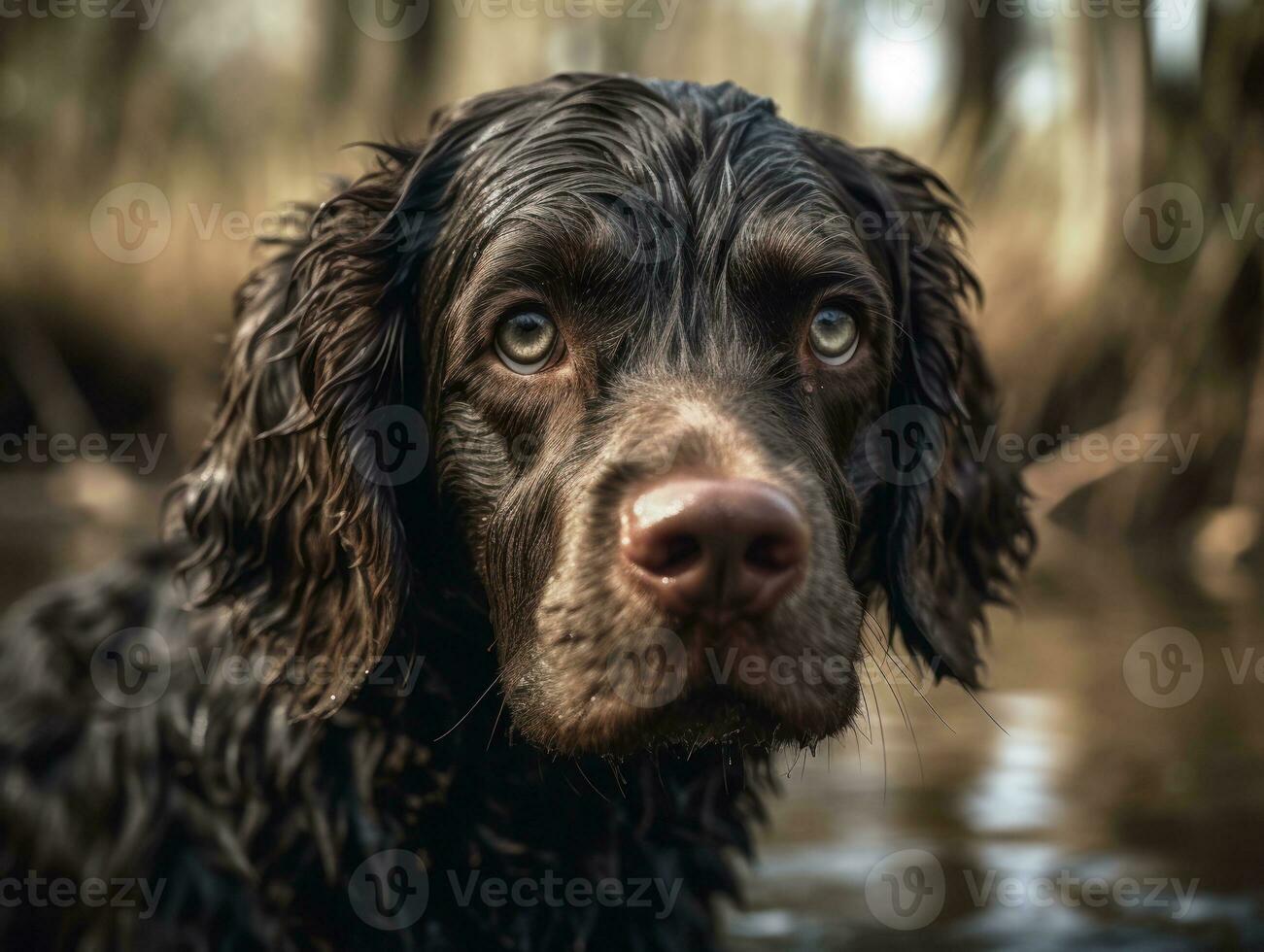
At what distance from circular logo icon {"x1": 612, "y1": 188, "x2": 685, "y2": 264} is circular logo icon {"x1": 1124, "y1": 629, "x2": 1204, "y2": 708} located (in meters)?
4.31

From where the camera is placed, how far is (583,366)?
2.83 metres

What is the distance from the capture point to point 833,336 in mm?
3041

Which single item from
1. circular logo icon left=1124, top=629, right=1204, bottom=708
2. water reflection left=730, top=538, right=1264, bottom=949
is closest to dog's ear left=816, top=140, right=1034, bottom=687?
water reflection left=730, top=538, right=1264, bottom=949

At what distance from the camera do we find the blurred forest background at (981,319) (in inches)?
180

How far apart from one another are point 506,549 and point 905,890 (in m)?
1.96

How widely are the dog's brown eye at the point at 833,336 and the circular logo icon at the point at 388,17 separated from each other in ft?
41.6

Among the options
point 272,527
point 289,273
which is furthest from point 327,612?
point 289,273

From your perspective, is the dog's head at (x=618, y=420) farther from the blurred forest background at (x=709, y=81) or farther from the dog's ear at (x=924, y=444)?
the blurred forest background at (x=709, y=81)

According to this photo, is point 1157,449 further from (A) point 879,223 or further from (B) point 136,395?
(B) point 136,395

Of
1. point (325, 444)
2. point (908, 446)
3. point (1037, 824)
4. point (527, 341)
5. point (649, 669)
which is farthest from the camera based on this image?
point (1037, 824)

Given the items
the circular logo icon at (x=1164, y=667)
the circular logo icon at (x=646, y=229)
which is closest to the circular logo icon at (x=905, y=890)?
the circular logo icon at (x=646, y=229)

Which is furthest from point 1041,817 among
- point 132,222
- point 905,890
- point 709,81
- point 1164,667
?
point 132,222

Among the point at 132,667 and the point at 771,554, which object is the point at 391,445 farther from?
the point at 771,554

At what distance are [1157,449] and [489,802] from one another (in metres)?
9.02
